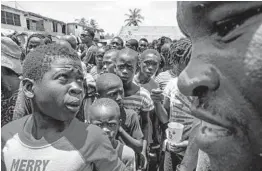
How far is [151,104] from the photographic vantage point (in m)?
3.34

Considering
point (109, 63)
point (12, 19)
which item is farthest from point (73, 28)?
point (109, 63)

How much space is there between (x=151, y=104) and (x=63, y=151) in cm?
201

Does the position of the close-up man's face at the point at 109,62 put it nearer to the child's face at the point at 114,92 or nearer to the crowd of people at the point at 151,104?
the crowd of people at the point at 151,104

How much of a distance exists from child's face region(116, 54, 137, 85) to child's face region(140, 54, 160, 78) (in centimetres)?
62

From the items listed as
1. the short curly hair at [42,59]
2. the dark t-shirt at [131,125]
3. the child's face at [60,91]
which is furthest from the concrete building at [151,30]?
the child's face at [60,91]

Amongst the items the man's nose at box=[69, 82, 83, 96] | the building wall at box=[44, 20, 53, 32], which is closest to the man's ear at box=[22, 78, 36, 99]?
the man's nose at box=[69, 82, 83, 96]

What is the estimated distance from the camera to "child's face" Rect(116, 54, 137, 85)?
341 centimetres

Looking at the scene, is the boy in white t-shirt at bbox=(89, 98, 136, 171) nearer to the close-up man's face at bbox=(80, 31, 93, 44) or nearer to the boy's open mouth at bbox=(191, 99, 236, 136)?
the boy's open mouth at bbox=(191, 99, 236, 136)

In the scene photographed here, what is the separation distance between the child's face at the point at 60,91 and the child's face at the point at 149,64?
2.58m

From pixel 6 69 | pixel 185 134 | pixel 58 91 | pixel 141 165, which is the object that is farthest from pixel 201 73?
pixel 141 165

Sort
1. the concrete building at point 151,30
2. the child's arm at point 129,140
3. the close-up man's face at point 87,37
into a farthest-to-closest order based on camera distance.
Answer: the concrete building at point 151,30 < the close-up man's face at point 87,37 < the child's arm at point 129,140

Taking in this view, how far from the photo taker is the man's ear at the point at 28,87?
1607 mm

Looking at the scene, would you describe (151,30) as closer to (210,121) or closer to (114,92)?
(114,92)

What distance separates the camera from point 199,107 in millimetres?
637
